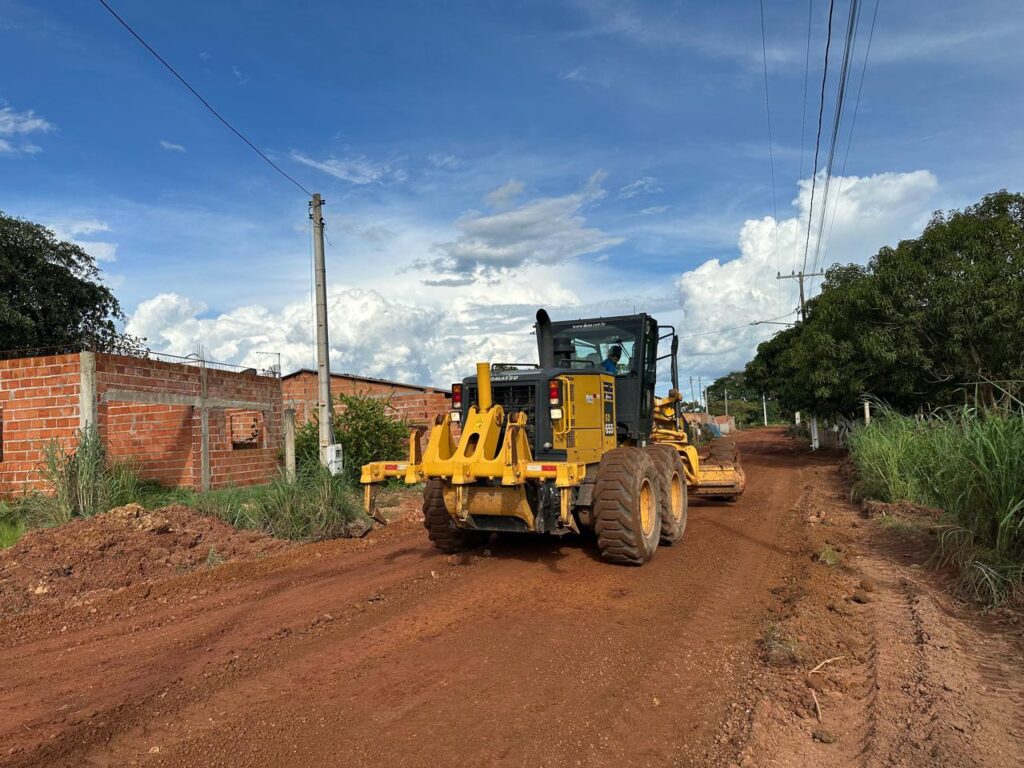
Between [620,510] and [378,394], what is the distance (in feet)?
49.6

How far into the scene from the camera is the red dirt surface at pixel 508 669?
3.71 m

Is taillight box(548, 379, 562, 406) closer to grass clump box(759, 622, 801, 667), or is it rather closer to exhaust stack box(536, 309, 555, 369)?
exhaust stack box(536, 309, 555, 369)

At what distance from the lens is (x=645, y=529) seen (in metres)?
7.98

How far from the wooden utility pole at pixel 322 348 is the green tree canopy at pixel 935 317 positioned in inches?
501

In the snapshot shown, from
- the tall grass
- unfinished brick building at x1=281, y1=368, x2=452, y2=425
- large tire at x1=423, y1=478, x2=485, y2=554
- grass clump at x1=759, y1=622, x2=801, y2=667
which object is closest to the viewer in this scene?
grass clump at x1=759, y1=622, x2=801, y2=667

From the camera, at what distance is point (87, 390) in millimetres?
11328

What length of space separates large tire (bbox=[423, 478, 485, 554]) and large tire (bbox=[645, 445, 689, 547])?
7.64ft

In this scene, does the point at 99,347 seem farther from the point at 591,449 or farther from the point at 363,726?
the point at 363,726

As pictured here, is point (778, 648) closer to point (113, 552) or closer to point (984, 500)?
point (984, 500)

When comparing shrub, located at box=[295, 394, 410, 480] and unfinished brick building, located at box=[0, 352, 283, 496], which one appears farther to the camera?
shrub, located at box=[295, 394, 410, 480]

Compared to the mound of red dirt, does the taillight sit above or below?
above

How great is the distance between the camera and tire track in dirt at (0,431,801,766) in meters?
3.75

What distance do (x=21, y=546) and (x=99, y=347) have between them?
1700 centimetres

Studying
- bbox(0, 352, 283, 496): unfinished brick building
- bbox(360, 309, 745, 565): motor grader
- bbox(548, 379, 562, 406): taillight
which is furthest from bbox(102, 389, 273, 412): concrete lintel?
bbox(548, 379, 562, 406): taillight
